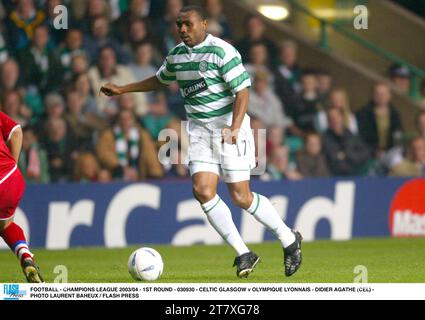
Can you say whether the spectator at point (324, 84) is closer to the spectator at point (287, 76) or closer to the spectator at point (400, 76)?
the spectator at point (287, 76)

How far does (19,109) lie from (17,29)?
1.06 metres

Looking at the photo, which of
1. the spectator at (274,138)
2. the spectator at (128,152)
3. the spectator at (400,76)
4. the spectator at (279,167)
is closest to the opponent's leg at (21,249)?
the spectator at (128,152)

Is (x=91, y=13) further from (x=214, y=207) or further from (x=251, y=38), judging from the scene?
(x=214, y=207)

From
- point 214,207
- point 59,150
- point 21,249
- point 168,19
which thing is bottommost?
point 21,249

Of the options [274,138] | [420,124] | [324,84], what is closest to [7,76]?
[274,138]

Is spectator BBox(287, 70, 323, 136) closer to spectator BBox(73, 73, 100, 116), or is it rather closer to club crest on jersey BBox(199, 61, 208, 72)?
spectator BBox(73, 73, 100, 116)

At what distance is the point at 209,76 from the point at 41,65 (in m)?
5.76

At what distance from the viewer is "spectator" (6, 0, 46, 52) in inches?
560

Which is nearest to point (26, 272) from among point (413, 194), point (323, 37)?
point (413, 194)

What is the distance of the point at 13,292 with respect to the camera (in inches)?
304

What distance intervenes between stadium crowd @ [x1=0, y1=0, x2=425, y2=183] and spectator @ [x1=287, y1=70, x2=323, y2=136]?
A: 0.01m

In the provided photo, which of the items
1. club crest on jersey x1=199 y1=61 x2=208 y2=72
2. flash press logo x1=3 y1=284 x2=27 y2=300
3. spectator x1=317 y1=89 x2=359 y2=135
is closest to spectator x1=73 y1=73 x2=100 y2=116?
spectator x1=317 y1=89 x2=359 y2=135

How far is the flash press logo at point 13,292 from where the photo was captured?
7578 mm
